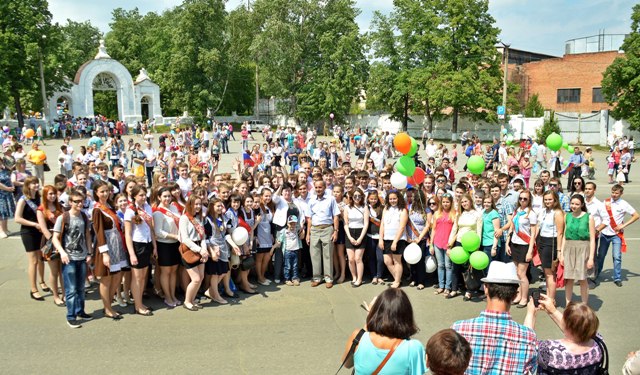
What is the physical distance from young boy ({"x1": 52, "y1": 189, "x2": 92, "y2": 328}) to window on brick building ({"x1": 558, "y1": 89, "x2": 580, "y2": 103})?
2017 inches

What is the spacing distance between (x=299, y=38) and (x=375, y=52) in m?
8.07

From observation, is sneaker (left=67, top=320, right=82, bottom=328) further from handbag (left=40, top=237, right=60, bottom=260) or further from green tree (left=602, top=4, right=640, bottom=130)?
green tree (left=602, top=4, right=640, bottom=130)

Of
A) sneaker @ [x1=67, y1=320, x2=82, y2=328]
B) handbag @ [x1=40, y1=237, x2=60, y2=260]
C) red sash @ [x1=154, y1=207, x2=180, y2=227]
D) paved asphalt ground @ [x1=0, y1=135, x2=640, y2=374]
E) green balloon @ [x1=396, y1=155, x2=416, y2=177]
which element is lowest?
paved asphalt ground @ [x1=0, y1=135, x2=640, y2=374]

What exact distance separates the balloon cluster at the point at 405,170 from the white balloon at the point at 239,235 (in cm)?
293

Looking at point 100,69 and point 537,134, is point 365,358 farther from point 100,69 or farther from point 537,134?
point 100,69

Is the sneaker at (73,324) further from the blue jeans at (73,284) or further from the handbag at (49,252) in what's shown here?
the handbag at (49,252)

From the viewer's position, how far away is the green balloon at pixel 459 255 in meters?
7.08

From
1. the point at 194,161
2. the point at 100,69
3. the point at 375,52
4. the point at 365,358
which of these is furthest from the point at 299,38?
the point at 365,358

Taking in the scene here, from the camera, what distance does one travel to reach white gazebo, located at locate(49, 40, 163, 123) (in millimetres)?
43125

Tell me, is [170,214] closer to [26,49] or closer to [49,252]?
[49,252]

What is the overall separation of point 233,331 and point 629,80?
36475mm

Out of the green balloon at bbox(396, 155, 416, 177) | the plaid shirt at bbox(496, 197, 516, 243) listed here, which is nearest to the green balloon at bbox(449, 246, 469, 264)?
the plaid shirt at bbox(496, 197, 516, 243)

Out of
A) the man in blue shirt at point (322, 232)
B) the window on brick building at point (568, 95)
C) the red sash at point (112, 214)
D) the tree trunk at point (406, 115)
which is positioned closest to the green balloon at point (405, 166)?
the man in blue shirt at point (322, 232)

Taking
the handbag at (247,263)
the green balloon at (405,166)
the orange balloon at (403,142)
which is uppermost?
the orange balloon at (403,142)
